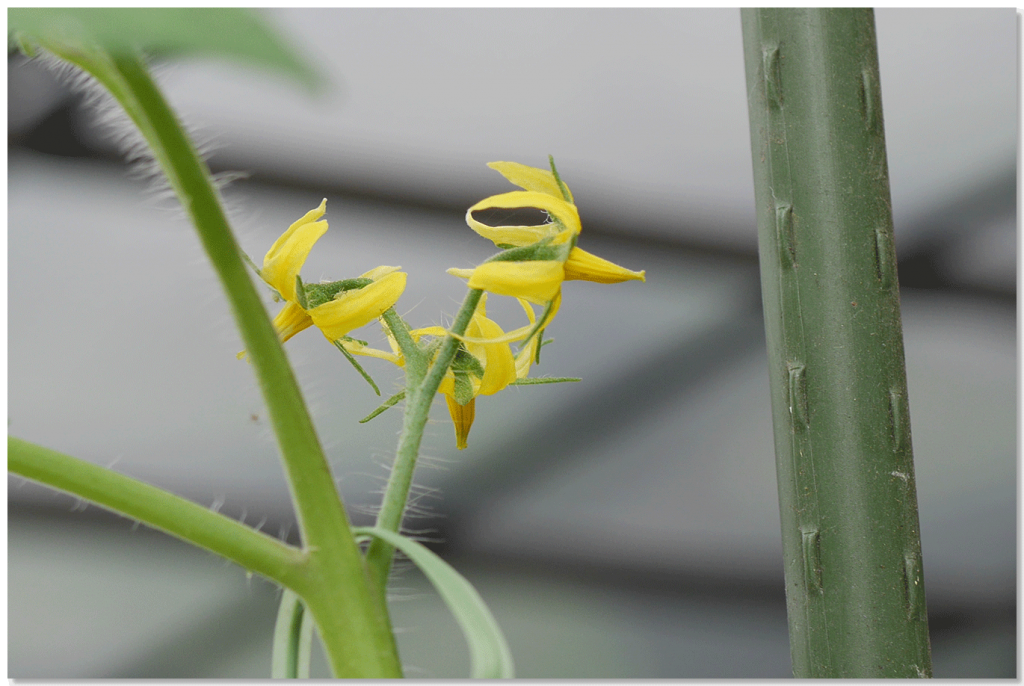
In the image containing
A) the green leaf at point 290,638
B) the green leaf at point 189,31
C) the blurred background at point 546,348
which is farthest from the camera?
the blurred background at point 546,348

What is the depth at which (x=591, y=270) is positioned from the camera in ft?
0.63

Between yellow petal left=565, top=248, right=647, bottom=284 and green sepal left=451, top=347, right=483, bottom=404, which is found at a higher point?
yellow petal left=565, top=248, right=647, bottom=284

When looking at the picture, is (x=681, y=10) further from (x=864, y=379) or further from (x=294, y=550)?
(x=294, y=550)

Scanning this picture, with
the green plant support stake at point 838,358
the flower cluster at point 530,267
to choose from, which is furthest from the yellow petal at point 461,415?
the green plant support stake at point 838,358

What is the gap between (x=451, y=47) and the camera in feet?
1.47

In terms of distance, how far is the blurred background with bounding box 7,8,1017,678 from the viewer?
0.43 m

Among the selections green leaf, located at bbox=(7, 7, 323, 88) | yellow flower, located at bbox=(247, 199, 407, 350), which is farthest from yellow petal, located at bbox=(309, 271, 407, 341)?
green leaf, located at bbox=(7, 7, 323, 88)

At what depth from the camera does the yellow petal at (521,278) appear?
6.7 inches

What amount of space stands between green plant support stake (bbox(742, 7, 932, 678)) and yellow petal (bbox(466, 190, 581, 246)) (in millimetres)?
125

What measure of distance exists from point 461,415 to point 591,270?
0.18 ft

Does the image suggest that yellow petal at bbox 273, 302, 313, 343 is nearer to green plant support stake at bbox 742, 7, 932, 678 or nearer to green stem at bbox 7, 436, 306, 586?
green stem at bbox 7, 436, 306, 586

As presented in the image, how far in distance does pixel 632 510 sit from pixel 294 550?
0.41 m

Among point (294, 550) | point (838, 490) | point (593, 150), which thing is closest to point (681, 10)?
point (593, 150)

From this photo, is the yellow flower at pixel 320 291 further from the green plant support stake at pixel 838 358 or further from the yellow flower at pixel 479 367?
the green plant support stake at pixel 838 358
